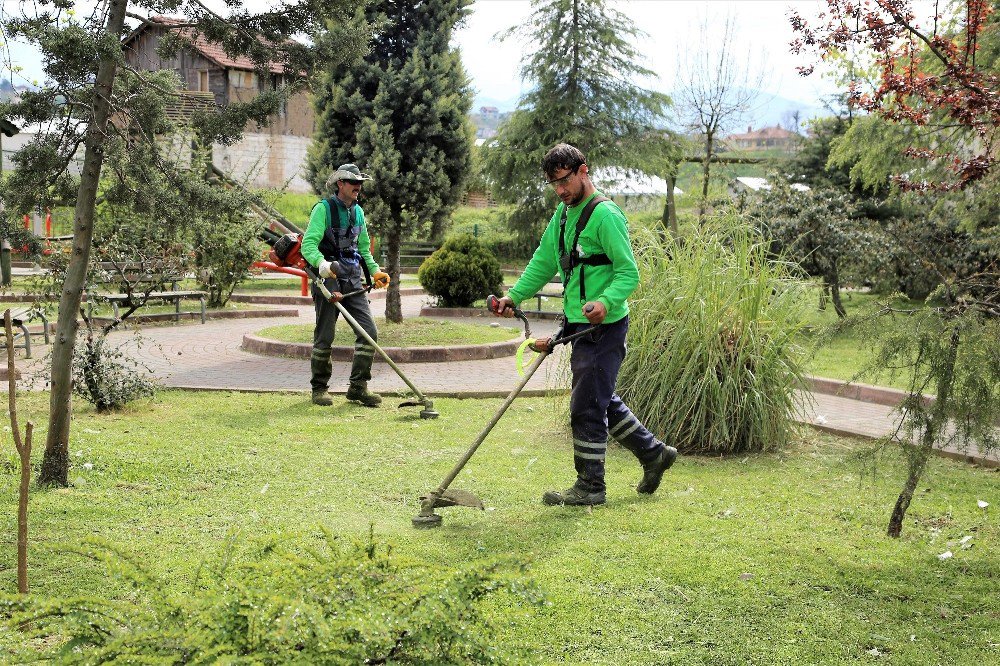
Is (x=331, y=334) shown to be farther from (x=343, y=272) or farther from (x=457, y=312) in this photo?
(x=457, y=312)

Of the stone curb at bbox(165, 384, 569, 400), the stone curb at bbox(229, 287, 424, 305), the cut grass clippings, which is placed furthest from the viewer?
the stone curb at bbox(229, 287, 424, 305)

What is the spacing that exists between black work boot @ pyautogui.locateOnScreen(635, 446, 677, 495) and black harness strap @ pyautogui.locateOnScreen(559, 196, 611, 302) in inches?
41.9

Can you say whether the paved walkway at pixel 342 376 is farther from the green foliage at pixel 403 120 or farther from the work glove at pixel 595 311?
the work glove at pixel 595 311

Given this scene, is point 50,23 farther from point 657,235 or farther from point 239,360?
point 239,360

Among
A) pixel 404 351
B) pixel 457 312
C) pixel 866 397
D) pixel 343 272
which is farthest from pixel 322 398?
pixel 457 312

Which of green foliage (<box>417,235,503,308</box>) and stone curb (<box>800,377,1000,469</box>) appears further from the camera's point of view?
green foliage (<box>417,235,503,308</box>)

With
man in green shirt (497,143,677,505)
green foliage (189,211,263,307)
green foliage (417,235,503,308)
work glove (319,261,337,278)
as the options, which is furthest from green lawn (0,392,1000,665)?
green foliage (417,235,503,308)

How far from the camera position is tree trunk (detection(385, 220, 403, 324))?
13.9m

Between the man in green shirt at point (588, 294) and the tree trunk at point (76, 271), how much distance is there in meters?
2.29

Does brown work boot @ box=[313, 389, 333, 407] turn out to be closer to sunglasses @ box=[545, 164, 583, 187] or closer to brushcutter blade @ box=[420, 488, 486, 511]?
brushcutter blade @ box=[420, 488, 486, 511]

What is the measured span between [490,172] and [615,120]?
3133 mm

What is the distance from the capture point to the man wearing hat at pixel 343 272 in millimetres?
8531

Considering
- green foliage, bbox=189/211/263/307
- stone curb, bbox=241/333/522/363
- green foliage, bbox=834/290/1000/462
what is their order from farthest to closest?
green foliage, bbox=189/211/263/307 → stone curb, bbox=241/333/522/363 → green foliage, bbox=834/290/1000/462

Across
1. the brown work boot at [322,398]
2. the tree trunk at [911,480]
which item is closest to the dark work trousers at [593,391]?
the tree trunk at [911,480]
